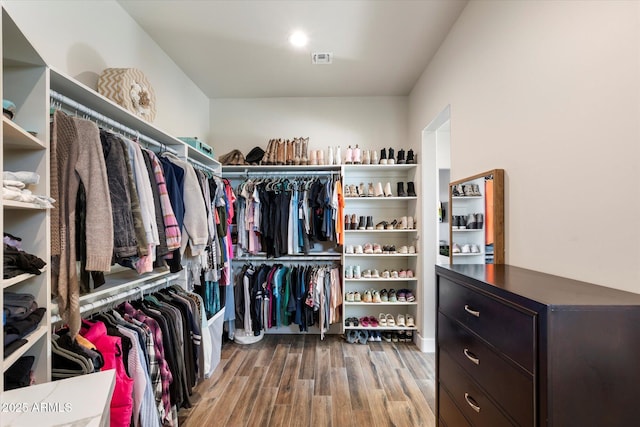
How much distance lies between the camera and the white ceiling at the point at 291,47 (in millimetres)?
1787

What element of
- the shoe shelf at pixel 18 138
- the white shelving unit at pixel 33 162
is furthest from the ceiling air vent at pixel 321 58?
the shoe shelf at pixel 18 138

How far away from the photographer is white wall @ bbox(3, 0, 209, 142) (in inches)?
49.5

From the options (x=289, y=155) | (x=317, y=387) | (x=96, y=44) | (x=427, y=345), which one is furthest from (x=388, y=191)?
(x=96, y=44)

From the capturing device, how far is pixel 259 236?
2.85 m

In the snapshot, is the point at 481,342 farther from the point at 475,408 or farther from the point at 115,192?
the point at 115,192

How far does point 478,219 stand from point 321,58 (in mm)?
1882

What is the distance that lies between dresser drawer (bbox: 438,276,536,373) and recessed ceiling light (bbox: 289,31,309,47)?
2.05 meters

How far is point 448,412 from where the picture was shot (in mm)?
1271

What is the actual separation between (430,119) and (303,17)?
A: 1385mm

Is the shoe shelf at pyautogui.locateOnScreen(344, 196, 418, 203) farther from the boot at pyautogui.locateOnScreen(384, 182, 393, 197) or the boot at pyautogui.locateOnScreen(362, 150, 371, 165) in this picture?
the boot at pyautogui.locateOnScreen(362, 150, 371, 165)

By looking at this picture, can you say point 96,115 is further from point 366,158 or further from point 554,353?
point 366,158

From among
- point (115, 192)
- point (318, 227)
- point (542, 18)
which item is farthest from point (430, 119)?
point (115, 192)

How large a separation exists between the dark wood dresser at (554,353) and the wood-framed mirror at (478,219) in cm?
42

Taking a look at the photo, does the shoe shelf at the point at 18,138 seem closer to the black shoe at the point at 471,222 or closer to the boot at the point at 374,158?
the black shoe at the point at 471,222
